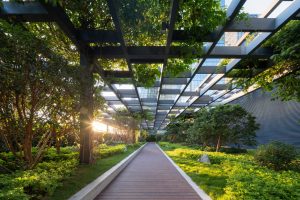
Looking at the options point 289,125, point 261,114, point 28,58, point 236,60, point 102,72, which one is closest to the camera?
point 28,58

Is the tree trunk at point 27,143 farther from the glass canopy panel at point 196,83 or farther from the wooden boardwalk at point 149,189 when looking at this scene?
the glass canopy panel at point 196,83

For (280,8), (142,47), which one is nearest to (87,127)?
(142,47)

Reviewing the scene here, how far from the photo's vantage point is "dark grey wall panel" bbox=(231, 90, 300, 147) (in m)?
15.9

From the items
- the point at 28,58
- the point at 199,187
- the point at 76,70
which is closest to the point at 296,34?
the point at 199,187

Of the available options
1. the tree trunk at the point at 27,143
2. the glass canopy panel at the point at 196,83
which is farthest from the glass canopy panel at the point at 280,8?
the glass canopy panel at the point at 196,83

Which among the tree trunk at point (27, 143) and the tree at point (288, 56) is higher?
the tree at point (288, 56)

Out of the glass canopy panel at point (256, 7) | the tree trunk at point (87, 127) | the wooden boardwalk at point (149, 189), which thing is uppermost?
the glass canopy panel at point (256, 7)

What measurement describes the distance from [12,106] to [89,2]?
334cm

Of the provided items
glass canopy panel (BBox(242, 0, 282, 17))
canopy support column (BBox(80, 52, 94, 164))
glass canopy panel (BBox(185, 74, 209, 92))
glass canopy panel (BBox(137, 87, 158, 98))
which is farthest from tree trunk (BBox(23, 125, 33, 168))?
glass canopy panel (BBox(137, 87, 158, 98))

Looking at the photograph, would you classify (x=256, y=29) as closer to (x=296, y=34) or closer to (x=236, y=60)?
(x=296, y=34)

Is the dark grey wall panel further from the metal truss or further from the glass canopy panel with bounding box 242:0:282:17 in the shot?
the glass canopy panel with bounding box 242:0:282:17

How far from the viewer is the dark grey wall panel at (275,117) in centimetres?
1589

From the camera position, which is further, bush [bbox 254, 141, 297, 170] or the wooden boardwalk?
bush [bbox 254, 141, 297, 170]

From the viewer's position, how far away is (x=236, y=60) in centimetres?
1152
